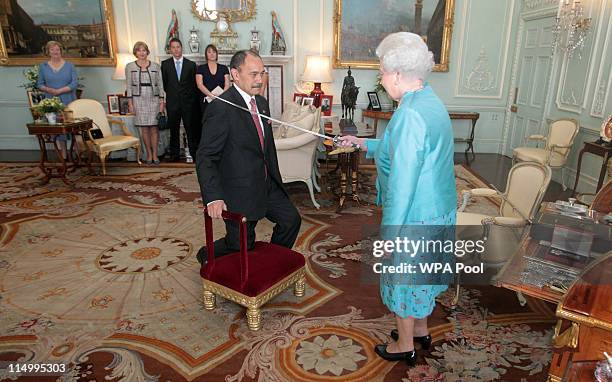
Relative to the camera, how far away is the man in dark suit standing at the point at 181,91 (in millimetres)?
6812

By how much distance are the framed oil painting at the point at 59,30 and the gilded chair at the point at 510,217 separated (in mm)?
7082

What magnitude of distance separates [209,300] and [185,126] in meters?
4.75

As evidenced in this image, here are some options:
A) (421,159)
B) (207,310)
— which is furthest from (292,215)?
(421,159)

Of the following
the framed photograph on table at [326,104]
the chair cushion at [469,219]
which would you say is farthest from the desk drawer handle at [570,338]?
the framed photograph on table at [326,104]

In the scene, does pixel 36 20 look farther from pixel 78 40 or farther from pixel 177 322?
pixel 177 322

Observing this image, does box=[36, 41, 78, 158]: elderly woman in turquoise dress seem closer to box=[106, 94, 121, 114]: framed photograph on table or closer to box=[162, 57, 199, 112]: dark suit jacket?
box=[106, 94, 121, 114]: framed photograph on table

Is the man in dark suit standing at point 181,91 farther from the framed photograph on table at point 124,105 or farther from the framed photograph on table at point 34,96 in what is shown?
the framed photograph on table at point 34,96

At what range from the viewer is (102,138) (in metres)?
6.64

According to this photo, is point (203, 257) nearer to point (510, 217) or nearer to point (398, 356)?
point (398, 356)

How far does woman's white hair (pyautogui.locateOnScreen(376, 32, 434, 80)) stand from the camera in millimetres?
1877

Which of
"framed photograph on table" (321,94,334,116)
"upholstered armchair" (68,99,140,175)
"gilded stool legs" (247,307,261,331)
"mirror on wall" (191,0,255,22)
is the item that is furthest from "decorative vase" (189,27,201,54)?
"gilded stool legs" (247,307,261,331)

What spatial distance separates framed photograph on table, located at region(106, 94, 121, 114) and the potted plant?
1.48 m

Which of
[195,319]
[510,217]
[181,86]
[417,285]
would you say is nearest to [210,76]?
[181,86]

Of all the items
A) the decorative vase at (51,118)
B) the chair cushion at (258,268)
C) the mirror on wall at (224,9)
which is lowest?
the chair cushion at (258,268)
